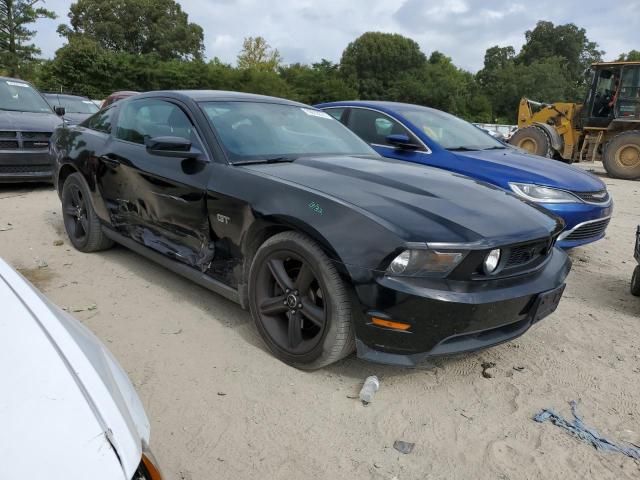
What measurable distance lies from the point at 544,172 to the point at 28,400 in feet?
16.0

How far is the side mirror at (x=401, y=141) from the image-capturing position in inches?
204

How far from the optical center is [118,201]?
3934 mm

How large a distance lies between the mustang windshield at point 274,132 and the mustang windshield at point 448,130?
1.83m

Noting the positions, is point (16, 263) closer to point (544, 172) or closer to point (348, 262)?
point (348, 262)

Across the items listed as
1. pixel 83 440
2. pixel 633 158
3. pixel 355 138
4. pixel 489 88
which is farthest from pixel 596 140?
pixel 489 88

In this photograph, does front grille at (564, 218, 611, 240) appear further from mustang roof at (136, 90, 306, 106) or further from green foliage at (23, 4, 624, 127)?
green foliage at (23, 4, 624, 127)

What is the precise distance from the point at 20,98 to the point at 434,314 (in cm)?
792

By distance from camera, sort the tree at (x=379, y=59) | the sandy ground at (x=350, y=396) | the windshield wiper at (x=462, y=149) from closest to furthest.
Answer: the sandy ground at (x=350, y=396) → the windshield wiper at (x=462, y=149) → the tree at (x=379, y=59)

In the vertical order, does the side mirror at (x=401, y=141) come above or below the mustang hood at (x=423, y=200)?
above

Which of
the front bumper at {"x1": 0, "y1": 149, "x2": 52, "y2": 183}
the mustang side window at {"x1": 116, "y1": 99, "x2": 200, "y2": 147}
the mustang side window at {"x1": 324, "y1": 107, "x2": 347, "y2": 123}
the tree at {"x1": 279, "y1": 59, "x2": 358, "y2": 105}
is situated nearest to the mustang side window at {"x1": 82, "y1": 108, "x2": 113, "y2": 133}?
the mustang side window at {"x1": 116, "y1": 99, "x2": 200, "y2": 147}

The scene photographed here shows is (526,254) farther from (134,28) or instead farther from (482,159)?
(134,28)

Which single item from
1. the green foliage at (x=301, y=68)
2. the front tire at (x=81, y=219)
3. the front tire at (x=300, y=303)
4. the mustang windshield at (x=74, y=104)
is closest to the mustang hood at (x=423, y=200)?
the front tire at (x=300, y=303)

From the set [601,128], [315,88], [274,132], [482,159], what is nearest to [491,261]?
[274,132]

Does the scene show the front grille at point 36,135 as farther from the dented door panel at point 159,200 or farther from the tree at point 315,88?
the tree at point 315,88
